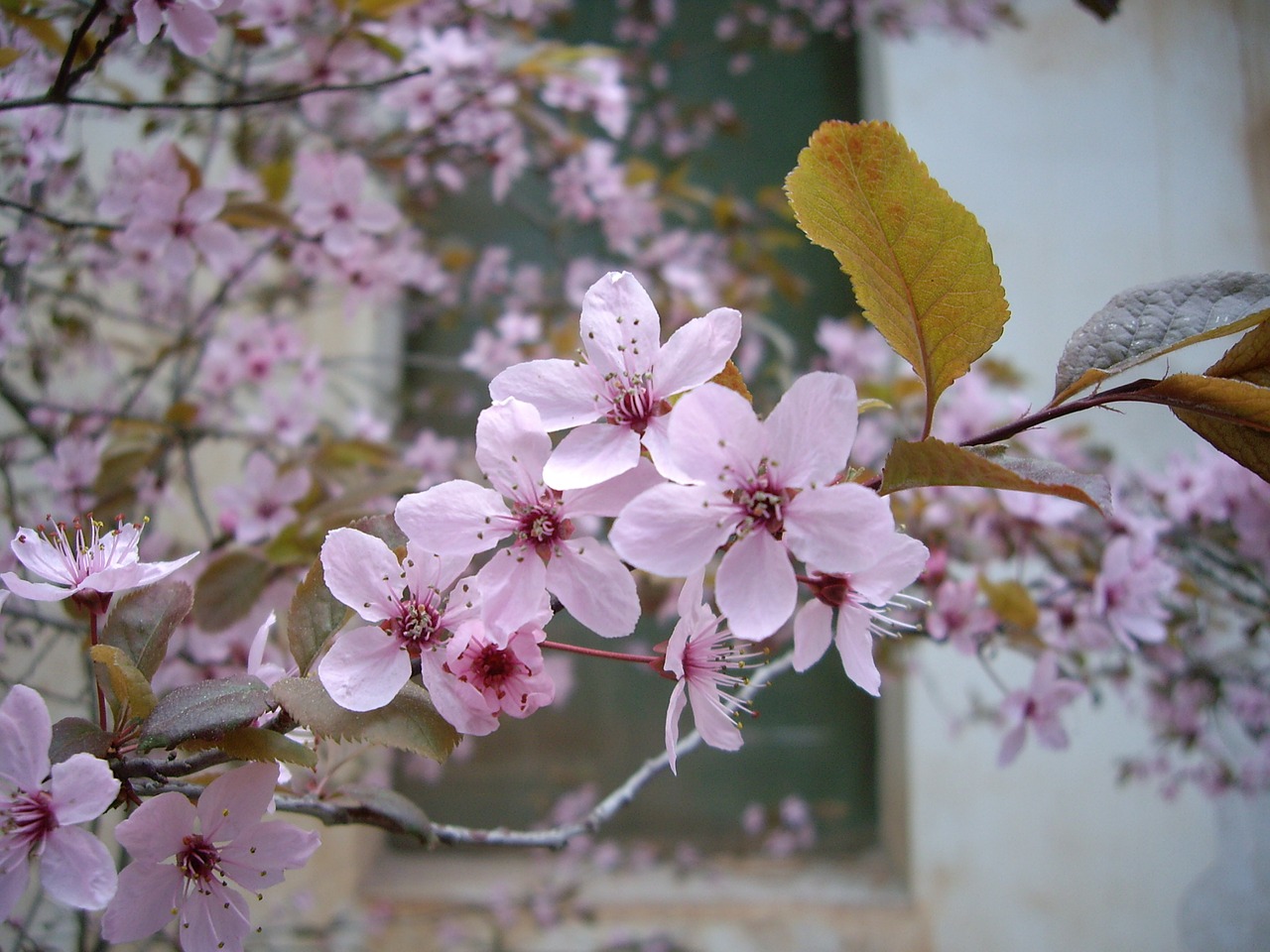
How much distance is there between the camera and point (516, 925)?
1.58 meters

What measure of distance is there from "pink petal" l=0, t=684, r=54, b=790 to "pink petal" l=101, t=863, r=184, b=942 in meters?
0.05

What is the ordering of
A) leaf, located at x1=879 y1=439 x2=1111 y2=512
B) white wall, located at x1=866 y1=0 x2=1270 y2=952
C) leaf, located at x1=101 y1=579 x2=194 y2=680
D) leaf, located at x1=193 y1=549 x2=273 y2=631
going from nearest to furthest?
leaf, located at x1=879 y1=439 x2=1111 y2=512, leaf, located at x1=101 y1=579 x2=194 y2=680, leaf, located at x1=193 y1=549 x2=273 y2=631, white wall, located at x1=866 y1=0 x2=1270 y2=952

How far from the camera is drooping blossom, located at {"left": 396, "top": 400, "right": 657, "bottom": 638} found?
0.33 meters

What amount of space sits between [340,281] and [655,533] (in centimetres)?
90

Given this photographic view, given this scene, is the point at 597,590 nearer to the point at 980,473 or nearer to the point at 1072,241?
the point at 980,473

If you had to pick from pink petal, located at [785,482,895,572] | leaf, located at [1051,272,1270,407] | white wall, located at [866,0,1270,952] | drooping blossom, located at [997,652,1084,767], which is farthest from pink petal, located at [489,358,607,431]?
white wall, located at [866,0,1270,952]

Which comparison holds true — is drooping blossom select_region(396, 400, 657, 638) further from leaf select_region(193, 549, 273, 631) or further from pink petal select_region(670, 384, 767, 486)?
leaf select_region(193, 549, 273, 631)

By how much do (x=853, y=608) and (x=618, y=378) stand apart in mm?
154

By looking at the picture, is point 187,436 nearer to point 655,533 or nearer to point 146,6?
point 146,6

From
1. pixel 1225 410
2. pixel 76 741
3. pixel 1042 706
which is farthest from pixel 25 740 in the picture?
pixel 1042 706

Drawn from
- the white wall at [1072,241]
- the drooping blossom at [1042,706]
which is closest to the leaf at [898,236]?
the drooping blossom at [1042,706]

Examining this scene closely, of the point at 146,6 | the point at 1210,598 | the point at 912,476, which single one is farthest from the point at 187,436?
the point at 1210,598

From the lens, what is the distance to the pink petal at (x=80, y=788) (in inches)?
12.1

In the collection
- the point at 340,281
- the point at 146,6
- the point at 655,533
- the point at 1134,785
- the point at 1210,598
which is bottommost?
the point at 1134,785
